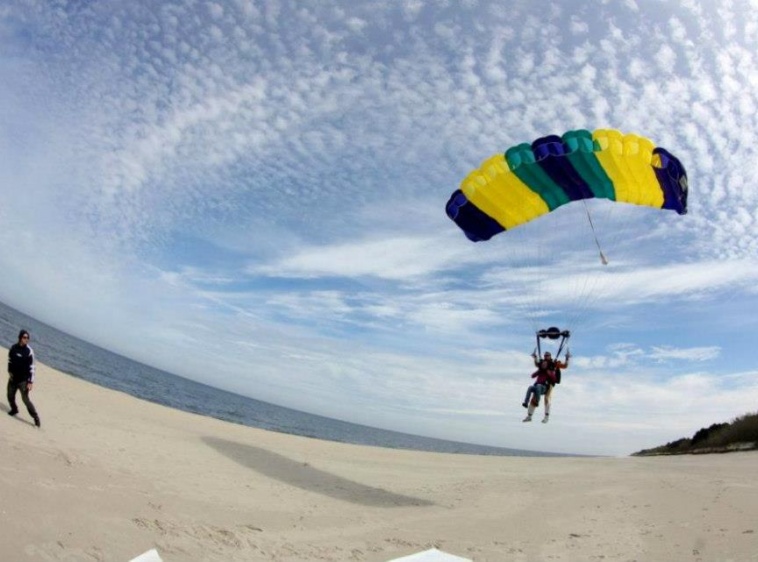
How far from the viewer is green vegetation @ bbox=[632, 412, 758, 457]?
844 inches

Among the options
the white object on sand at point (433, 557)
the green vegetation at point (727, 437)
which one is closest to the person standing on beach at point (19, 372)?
the white object on sand at point (433, 557)

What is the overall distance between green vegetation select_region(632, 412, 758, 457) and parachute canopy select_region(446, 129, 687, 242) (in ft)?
45.3

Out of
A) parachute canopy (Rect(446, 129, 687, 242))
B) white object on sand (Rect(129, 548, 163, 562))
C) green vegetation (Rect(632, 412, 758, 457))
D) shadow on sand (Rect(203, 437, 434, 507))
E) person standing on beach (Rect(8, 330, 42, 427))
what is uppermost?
parachute canopy (Rect(446, 129, 687, 242))

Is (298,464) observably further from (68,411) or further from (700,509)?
(700,509)

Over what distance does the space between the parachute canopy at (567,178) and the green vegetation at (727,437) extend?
13803mm

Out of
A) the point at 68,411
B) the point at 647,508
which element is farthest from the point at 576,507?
the point at 68,411

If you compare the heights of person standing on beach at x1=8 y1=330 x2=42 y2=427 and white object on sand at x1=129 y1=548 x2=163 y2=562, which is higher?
person standing on beach at x1=8 y1=330 x2=42 y2=427

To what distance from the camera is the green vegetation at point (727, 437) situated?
21.4 metres

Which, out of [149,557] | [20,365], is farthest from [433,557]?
[20,365]

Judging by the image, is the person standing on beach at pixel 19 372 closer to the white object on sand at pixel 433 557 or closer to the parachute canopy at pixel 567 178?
the white object on sand at pixel 433 557

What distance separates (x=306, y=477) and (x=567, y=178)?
854 cm

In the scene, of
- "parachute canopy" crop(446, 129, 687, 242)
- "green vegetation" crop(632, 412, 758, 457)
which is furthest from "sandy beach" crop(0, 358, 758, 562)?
"green vegetation" crop(632, 412, 758, 457)

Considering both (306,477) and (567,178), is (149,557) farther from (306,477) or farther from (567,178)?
(567,178)

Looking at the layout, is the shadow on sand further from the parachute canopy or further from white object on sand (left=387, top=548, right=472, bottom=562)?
the parachute canopy
